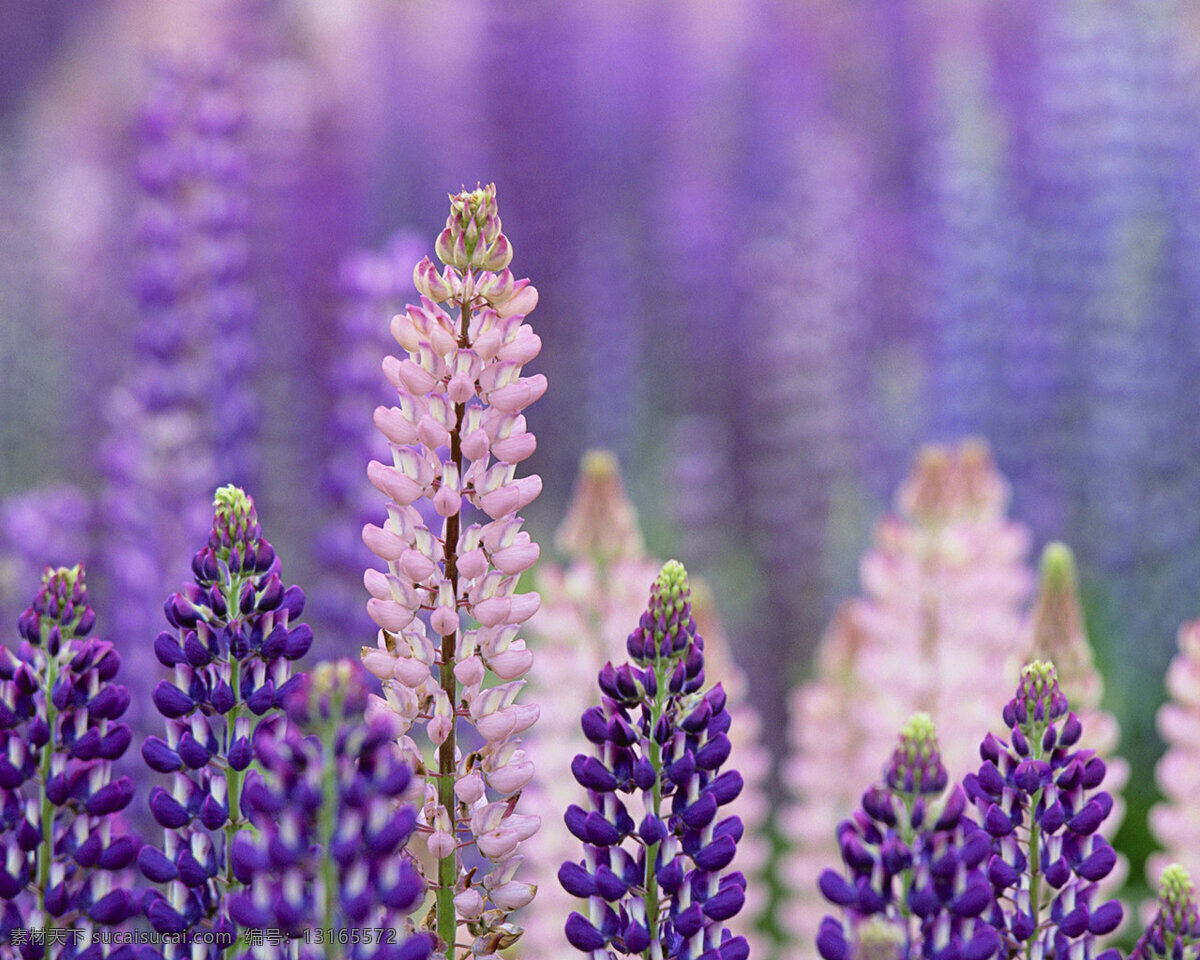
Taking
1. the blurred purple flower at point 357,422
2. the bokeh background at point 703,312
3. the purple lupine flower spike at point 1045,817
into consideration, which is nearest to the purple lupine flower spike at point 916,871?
the purple lupine flower spike at point 1045,817

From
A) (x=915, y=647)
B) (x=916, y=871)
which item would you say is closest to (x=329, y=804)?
(x=916, y=871)

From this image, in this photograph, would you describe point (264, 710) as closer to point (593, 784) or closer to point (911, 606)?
point (593, 784)

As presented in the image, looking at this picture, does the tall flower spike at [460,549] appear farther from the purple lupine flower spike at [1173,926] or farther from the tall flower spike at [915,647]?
the tall flower spike at [915,647]

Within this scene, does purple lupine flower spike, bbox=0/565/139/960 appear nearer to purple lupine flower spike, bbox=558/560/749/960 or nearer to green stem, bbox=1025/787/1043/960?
Answer: purple lupine flower spike, bbox=558/560/749/960

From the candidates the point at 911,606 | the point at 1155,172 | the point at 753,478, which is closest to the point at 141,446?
the point at 911,606

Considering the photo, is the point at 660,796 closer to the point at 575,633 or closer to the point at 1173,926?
the point at 1173,926

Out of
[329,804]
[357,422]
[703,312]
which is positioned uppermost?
[703,312]
